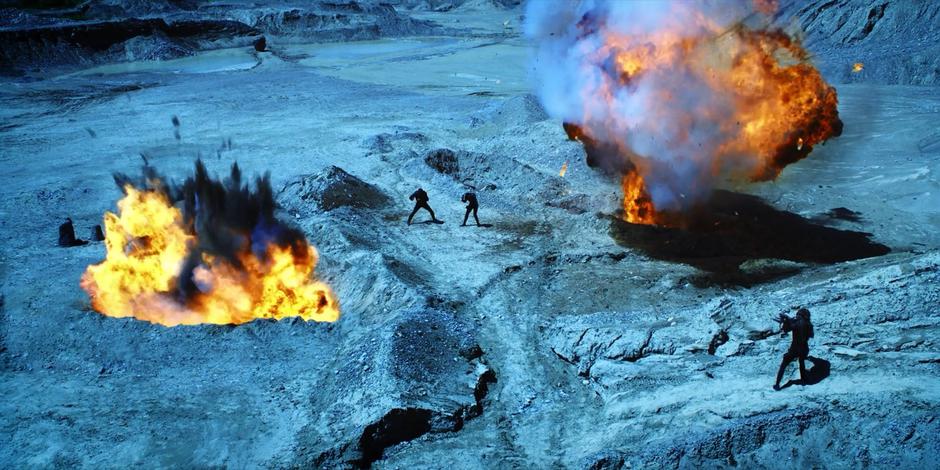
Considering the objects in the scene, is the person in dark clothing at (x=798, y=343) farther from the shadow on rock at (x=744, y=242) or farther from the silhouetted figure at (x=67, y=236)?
the silhouetted figure at (x=67, y=236)

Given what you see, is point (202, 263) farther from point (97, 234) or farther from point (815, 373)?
point (815, 373)

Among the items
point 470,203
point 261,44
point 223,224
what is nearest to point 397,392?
point 223,224

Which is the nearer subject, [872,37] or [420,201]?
[420,201]

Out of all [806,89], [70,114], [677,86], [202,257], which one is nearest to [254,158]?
[202,257]

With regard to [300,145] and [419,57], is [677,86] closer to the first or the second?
[300,145]

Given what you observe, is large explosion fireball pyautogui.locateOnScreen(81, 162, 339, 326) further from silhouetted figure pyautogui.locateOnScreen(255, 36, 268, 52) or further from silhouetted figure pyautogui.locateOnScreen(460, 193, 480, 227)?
silhouetted figure pyautogui.locateOnScreen(255, 36, 268, 52)
